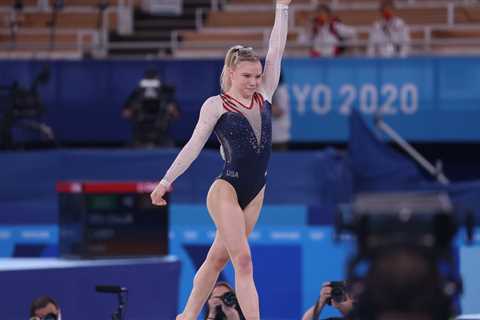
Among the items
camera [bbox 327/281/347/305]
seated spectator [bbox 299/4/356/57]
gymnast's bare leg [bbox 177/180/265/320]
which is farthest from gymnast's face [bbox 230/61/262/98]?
seated spectator [bbox 299/4/356/57]

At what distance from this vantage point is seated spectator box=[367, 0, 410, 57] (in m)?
15.0

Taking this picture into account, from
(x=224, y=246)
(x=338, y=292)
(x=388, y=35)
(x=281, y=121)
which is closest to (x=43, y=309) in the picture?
(x=224, y=246)

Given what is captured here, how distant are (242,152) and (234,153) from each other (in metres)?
0.05

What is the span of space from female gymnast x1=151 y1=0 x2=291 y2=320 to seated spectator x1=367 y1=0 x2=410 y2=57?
8604 millimetres

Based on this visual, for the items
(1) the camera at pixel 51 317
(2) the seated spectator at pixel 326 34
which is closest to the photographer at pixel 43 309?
(1) the camera at pixel 51 317

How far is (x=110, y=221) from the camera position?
973 centimetres

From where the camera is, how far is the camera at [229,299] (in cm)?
716

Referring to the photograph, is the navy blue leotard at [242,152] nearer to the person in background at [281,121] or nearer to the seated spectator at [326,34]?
the person in background at [281,121]

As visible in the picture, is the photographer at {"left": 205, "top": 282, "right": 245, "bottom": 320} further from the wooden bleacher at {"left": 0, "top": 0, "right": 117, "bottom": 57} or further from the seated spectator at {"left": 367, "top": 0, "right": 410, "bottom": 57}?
A: the wooden bleacher at {"left": 0, "top": 0, "right": 117, "bottom": 57}

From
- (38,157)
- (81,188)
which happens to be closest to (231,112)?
(81,188)

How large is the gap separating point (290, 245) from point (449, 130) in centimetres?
382

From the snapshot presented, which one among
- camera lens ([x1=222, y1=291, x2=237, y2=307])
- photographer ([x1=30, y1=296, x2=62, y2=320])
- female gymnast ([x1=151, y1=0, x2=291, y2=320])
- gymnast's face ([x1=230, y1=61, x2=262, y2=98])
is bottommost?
photographer ([x1=30, y1=296, x2=62, y2=320])

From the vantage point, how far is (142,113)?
544 inches

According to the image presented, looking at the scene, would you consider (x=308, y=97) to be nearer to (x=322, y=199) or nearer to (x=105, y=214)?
(x=322, y=199)
